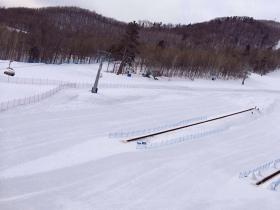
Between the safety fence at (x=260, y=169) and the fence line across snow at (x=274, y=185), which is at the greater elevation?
the safety fence at (x=260, y=169)

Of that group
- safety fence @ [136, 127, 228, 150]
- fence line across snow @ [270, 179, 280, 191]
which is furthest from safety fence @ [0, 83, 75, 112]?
fence line across snow @ [270, 179, 280, 191]

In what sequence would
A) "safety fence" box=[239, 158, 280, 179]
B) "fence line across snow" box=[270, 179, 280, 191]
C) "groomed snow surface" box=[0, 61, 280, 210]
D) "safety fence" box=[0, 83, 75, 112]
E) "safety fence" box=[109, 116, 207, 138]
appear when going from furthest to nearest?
"safety fence" box=[0, 83, 75, 112]
"safety fence" box=[109, 116, 207, 138]
"safety fence" box=[239, 158, 280, 179]
"fence line across snow" box=[270, 179, 280, 191]
"groomed snow surface" box=[0, 61, 280, 210]

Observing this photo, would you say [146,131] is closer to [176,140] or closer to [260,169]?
[176,140]

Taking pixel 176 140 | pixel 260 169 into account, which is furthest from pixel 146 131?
pixel 260 169

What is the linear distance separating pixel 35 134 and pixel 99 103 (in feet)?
59.7

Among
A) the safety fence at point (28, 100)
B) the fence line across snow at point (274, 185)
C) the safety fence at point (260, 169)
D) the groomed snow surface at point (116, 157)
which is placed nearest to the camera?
the groomed snow surface at point (116, 157)

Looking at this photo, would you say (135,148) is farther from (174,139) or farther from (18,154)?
(18,154)

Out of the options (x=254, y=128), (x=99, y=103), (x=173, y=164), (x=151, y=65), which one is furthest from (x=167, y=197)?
(x=151, y=65)

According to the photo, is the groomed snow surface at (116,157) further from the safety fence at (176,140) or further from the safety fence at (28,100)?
the safety fence at (28,100)

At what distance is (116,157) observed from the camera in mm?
34625

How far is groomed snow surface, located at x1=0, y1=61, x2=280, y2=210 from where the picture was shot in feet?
87.5

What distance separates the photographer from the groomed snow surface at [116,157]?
87.5ft

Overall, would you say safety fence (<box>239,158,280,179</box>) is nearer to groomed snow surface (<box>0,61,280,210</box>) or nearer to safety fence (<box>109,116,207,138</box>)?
groomed snow surface (<box>0,61,280,210</box>)

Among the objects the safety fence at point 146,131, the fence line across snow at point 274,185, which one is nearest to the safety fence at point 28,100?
the safety fence at point 146,131
